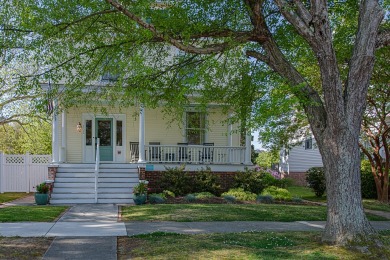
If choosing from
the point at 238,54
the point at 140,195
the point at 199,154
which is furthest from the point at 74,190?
the point at 238,54

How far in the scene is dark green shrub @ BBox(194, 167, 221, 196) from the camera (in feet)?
55.5

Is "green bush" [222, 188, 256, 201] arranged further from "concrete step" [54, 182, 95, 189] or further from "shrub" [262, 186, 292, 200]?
"concrete step" [54, 182, 95, 189]

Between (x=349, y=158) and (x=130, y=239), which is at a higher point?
(x=349, y=158)

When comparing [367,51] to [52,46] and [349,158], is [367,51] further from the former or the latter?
[52,46]

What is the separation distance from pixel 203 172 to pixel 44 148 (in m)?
16.5

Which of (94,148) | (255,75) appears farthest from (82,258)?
(94,148)

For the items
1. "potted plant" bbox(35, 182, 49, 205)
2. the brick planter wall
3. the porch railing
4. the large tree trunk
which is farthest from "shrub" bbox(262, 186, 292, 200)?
the large tree trunk

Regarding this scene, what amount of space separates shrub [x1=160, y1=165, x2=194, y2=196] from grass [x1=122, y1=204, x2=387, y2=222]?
3.36 m

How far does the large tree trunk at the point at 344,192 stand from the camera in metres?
7.07

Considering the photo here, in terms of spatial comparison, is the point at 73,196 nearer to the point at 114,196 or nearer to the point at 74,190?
the point at 74,190

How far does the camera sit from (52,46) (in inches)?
362

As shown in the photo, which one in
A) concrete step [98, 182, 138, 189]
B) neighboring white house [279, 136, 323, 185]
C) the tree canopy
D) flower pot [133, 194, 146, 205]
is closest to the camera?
the tree canopy

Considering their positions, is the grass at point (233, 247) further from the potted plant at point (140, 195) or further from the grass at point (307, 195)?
the grass at point (307, 195)

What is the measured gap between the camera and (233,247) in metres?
7.32
